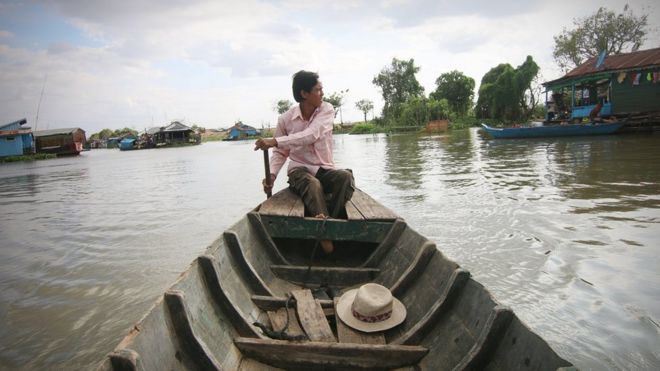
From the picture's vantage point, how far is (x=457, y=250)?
466cm

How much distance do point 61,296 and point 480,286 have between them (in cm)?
425

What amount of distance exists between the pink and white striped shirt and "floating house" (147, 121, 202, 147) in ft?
176

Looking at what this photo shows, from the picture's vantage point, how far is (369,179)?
11062mm

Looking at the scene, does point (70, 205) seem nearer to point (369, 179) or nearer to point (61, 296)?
point (61, 296)

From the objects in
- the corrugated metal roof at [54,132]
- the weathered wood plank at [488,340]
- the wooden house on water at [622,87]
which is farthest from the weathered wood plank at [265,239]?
the corrugated metal roof at [54,132]

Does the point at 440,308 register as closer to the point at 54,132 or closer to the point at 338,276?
the point at 338,276

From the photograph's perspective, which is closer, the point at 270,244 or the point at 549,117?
the point at 270,244

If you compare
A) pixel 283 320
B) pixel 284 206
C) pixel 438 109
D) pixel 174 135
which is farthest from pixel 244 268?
pixel 174 135

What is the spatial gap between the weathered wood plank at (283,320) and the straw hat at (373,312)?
30cm

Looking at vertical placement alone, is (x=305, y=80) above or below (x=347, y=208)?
above

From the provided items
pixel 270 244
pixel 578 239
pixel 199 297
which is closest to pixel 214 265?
pixel 199 297

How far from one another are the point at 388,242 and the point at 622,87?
20920 millimetres

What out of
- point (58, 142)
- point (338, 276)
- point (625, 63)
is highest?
point (625, 63)

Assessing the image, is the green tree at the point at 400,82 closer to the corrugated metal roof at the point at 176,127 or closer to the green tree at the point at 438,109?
the green tree at the point at 438,109
